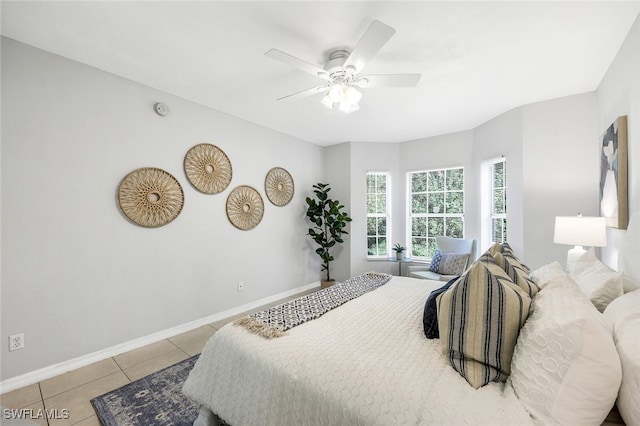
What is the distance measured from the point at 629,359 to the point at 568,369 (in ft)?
0.56

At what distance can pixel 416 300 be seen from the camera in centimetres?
204

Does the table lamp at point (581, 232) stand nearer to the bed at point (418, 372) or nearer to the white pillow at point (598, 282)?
the white pillow at point (598, 282)

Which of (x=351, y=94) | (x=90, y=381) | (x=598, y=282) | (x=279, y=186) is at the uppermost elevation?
(x=351, y=94)

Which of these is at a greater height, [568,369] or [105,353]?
[568,369]

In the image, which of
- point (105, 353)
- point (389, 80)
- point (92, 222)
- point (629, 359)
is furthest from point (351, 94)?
point (105, 353)

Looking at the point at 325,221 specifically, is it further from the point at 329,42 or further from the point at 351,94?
the point at 329,42

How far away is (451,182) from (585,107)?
1.76 meters

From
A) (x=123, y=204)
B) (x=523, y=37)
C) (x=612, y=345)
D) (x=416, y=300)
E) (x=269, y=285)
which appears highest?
(x=523, y=37)

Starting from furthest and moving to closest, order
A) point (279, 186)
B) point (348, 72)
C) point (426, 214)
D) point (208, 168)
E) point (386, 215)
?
point (386, 215), point (426, 214), point (279, 186), point (208, 168), point (348, 72)

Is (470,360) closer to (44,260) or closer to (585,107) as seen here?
(44,260)

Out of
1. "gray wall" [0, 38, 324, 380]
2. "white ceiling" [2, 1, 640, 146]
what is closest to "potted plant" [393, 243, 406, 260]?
"white ceiling" [2, 1, 640, 146]

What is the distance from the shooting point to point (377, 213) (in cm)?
482

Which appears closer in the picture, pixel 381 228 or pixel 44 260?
pixel 44 260

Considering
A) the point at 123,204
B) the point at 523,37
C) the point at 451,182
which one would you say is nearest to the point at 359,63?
the point at 523,37
